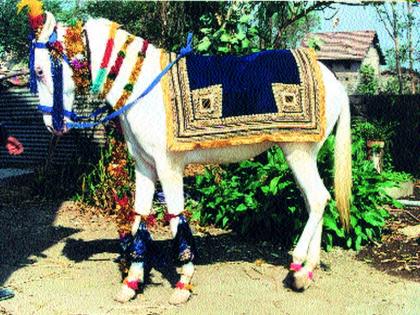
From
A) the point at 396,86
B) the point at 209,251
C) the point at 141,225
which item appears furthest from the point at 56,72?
the point at 396,86

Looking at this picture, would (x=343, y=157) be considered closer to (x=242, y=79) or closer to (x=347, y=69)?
(x=242, y=79)

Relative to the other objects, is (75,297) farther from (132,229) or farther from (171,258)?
(171,258)

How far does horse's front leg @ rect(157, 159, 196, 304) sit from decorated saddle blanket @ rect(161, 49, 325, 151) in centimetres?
23

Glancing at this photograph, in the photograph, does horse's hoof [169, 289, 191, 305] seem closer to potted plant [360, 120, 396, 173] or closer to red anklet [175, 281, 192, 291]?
red anklet [175, 281, 192, 291]

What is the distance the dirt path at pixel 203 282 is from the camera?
3.77 m

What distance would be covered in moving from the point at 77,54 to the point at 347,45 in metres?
38.6

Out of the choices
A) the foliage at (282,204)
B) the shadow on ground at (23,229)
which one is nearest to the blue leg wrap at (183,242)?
the foliage at (282,204)

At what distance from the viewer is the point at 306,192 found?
407 centimetres

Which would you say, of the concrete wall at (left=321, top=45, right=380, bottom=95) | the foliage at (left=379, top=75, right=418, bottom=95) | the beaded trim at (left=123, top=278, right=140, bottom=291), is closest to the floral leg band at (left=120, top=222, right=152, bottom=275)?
the beaded trim at (left=123, top=278, right=140, bottom=291)

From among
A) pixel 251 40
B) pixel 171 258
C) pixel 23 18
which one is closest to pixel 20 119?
pixel 251 40

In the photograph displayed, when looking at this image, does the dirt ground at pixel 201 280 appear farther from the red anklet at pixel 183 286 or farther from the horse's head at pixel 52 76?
the horse's head at pixel 52 76

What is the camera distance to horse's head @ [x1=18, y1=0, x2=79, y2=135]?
3705 mm

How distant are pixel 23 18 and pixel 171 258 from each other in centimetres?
3075

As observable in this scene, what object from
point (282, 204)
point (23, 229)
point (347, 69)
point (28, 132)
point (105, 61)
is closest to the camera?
point (105, 61)
